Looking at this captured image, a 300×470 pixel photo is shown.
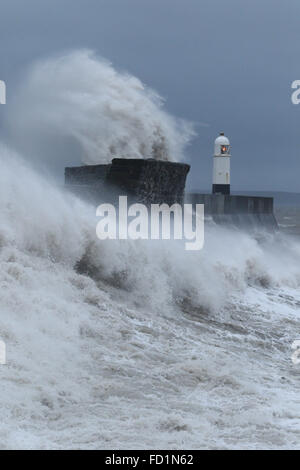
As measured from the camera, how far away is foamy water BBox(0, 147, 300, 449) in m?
3.59

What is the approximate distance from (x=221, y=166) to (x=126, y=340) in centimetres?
1229

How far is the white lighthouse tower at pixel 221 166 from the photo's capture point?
16703 mm

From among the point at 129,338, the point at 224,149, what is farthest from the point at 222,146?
the point at 129,338

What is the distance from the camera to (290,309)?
793 cm

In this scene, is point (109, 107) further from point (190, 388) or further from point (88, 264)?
point (190, 388)

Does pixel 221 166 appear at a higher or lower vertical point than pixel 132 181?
higher

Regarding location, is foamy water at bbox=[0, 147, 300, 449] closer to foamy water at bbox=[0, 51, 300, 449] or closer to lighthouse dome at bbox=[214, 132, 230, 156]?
foamy water at bbox=[0, 51, 300, 449]

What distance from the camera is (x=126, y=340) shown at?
5.02 meters

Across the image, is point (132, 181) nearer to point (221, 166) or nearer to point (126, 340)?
point (126, 340)

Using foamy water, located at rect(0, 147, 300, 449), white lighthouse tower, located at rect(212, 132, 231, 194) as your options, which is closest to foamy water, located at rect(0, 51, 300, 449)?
foamy water, located at rect(0, 147, 300, 449)
